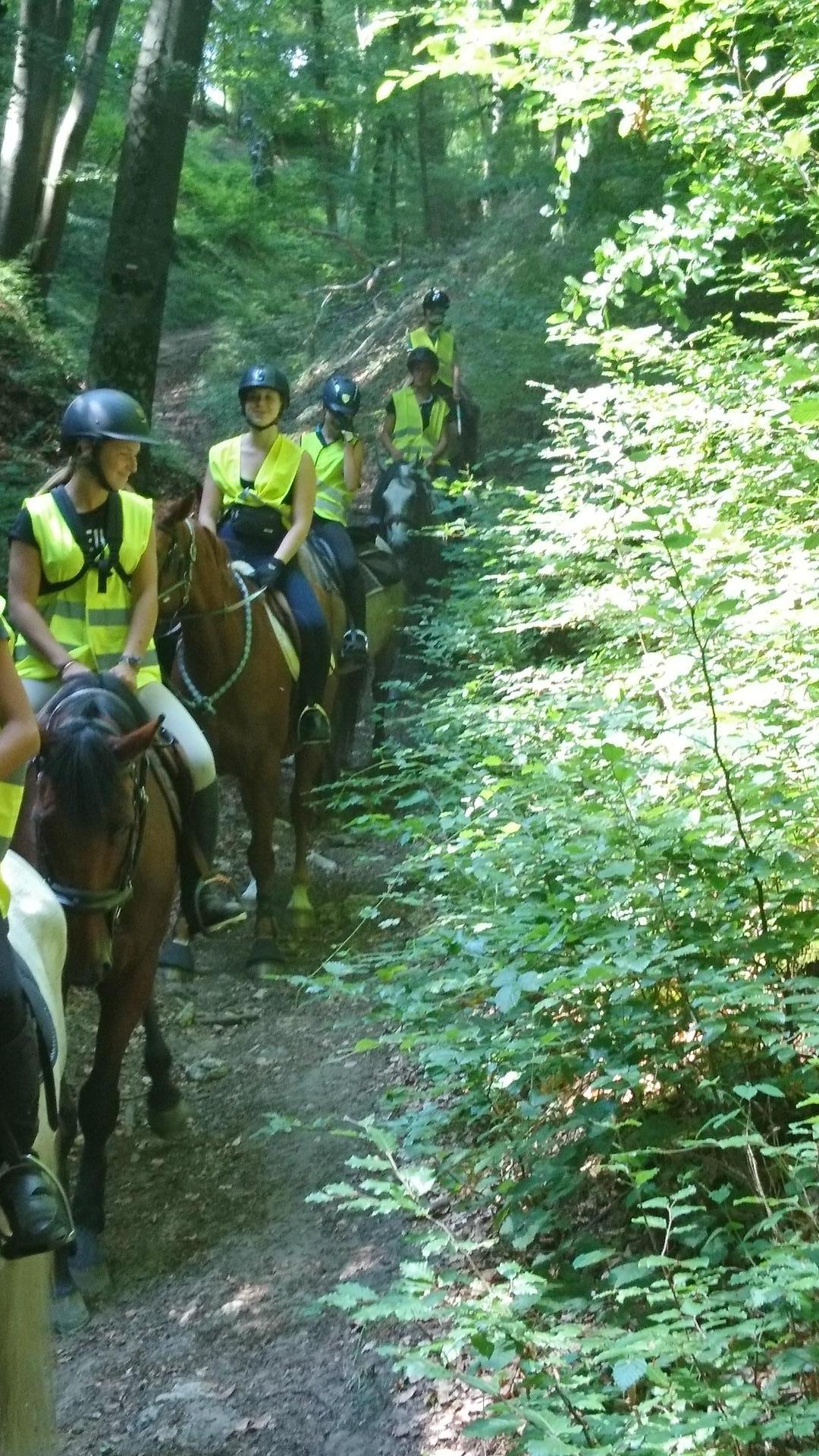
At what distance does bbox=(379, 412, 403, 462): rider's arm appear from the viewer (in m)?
11.7

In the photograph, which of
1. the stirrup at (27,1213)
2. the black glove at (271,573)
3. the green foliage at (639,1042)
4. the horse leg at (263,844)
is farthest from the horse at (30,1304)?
the black glove at (271,573)

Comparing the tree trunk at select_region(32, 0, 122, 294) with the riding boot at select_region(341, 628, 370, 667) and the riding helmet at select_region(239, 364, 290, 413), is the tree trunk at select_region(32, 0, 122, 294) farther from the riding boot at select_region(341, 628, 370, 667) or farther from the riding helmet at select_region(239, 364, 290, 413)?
the riding helmet at select_region(239, 364, 290, 413)

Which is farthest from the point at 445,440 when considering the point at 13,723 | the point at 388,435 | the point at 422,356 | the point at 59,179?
the point at 13,723

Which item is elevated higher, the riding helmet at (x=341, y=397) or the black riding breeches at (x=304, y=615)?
the riding helmet at (x=341, y=397)

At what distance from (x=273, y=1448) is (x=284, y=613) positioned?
502 cm

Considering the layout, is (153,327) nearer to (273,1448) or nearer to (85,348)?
(85,348)

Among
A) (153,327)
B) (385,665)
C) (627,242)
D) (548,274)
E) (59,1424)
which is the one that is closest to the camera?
(59,1424)

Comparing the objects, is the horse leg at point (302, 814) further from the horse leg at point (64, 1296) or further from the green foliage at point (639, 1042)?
the horse leg at point (64, 1296)

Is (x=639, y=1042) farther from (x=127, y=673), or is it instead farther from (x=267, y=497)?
(x=267, y=497)

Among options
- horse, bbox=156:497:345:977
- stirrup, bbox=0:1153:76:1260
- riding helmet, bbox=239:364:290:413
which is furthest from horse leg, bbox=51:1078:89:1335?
riding helmet, bbox=239:364:290:413

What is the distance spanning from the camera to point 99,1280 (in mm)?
4301

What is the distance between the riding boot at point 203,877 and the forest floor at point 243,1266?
31.8 inches

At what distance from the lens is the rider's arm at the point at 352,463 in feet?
31.3

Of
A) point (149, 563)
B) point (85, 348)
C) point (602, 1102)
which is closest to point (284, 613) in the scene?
point (149, 563)
